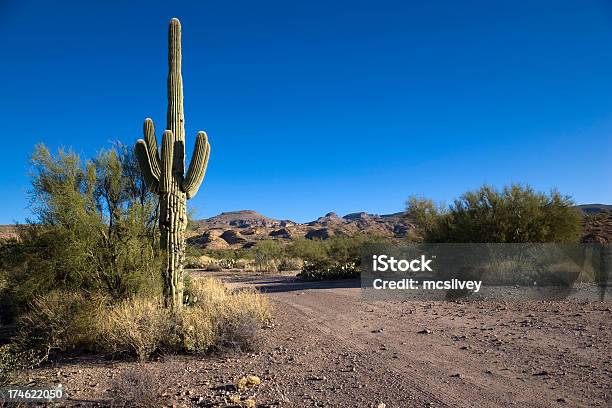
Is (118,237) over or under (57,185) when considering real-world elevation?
under

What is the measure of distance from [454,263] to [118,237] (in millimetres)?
12529

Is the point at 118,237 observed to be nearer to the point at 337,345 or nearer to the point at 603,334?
the point at 337,345

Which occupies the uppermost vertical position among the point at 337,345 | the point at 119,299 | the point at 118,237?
the point at 118,237

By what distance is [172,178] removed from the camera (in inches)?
377

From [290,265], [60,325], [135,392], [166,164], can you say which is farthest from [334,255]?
[135,392]

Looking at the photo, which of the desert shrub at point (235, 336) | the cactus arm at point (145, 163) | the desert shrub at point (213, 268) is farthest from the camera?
the desert shrub at point (213, 268)

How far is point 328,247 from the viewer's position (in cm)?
3005

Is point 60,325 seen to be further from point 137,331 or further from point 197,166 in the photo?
point 197,166

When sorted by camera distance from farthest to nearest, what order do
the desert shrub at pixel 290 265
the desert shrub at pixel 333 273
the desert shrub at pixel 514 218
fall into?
1. the desert shrub at pixel 290 265
2. the desert shrub at pixel 333 273
3. the desert shrub at pixel 514 218

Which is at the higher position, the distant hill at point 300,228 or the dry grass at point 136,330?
the distant hill at point 300,228

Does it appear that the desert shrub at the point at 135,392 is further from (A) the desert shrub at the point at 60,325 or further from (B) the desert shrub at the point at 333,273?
(B) the desert shrub at the point at 333,273

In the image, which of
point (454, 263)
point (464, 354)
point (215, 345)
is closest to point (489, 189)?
point (454, 263)

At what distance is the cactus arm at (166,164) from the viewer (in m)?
9.41

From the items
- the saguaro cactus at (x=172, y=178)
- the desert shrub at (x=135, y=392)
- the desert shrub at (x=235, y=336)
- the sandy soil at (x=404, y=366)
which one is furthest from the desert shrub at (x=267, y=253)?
the desert shrub at (x=135, y=392)
